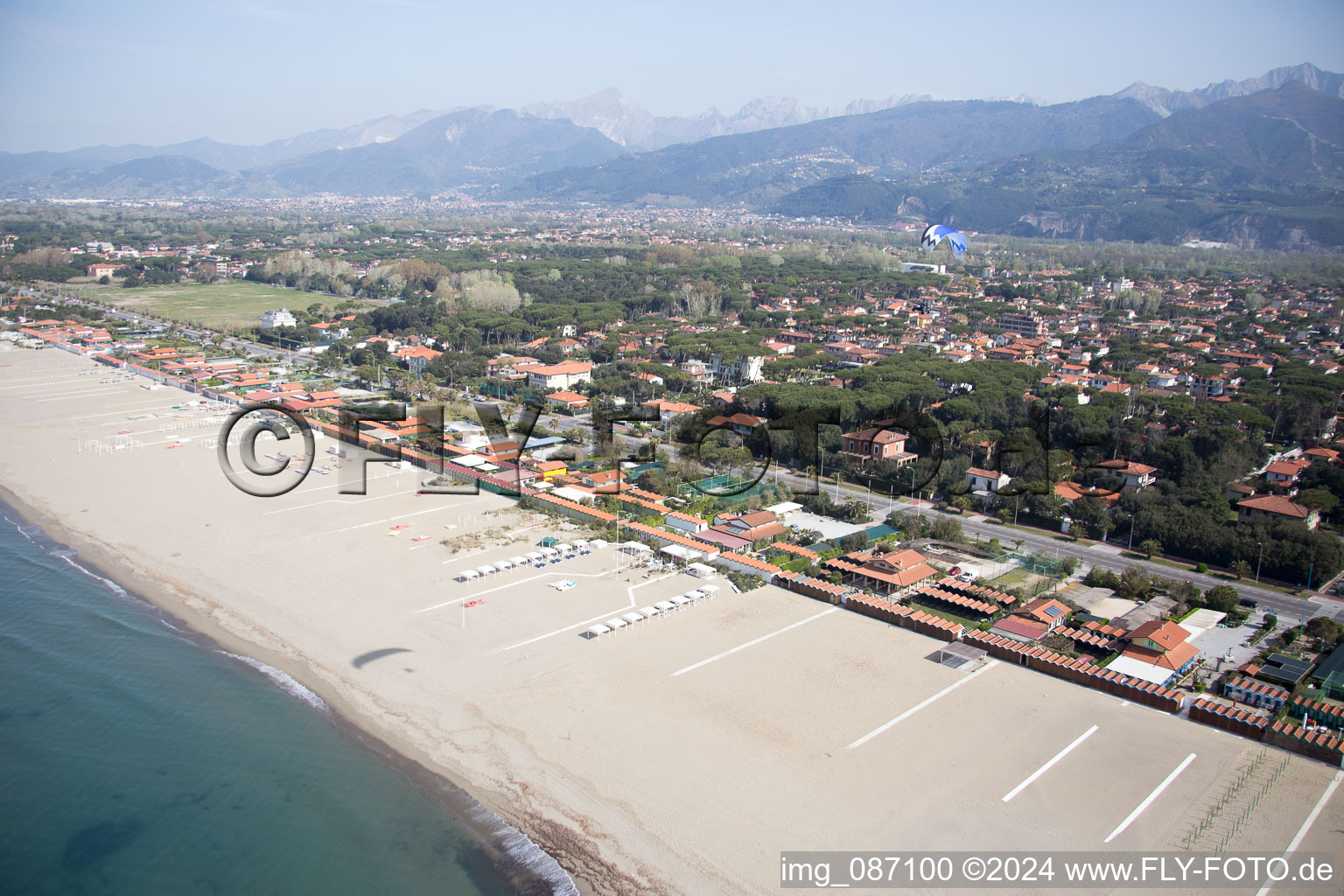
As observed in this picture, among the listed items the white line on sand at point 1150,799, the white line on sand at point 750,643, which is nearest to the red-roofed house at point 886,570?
the white line on sand at point 750,643

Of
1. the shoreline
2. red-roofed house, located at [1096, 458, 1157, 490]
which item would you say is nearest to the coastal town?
the shoreline

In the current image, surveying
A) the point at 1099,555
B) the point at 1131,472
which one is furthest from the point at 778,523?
the point at 1131,472

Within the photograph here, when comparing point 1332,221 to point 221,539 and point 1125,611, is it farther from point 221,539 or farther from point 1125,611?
point 221,539

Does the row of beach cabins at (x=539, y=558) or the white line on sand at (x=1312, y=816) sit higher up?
the row of beach cabins at (x=539, y=558)

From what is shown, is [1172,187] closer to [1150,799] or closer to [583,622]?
[583,622]

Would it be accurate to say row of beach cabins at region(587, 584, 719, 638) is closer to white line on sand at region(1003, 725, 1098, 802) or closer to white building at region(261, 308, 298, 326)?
white line on sand at region(1003, 725, 1098, 802)

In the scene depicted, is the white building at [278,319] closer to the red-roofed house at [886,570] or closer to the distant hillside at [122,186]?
the red-roofed house at [886,570]
